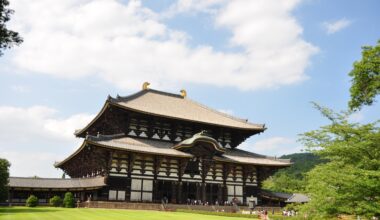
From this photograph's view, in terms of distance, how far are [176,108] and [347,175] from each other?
114 feet

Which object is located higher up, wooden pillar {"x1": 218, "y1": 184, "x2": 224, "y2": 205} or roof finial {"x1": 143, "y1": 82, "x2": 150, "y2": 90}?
roof finial {"x1": 143, "y1": 82, "x2": 150, "y2": 90}

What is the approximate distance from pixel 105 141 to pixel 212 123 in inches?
575

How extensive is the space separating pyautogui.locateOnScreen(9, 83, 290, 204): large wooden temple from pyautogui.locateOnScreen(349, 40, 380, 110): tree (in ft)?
58.3

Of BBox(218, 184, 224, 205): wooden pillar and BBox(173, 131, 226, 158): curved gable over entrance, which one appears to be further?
BBox(218, 184, 224, 205): wooden pillar

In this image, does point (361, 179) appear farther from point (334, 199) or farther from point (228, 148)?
point (228, 148)

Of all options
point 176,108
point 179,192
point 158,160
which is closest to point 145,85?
point 176,108

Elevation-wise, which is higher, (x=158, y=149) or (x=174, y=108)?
(x=174, y=108)

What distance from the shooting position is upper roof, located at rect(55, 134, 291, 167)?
3634 cm

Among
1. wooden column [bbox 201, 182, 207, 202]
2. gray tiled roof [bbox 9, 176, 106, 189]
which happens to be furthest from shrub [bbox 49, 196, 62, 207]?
wooden column [bbox 201, 182, 207, 202]

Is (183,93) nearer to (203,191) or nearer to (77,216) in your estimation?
(203,191)

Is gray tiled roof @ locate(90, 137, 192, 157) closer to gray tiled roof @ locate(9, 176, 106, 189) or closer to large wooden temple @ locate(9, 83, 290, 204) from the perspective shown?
large wooden temple @ locate(9, 83, 290, 204)

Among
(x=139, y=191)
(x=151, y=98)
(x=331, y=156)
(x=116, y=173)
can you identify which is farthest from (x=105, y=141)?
(x=331, y=156)

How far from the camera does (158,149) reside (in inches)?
1565

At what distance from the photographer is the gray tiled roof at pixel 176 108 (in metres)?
43.3
